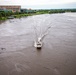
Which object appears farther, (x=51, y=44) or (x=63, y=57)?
(x=51, y=44)

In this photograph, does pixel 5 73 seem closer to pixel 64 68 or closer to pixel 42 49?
pixel 64 68

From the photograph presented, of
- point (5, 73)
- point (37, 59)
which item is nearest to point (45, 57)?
point (37, 59)

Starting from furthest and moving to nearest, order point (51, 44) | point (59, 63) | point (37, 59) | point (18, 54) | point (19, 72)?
1. point (51, 44)
2. point (18, 54)
3. point (37, 59)
4. point (59, 63)
5. point (19, 72)

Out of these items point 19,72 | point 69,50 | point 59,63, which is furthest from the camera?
point 69,50

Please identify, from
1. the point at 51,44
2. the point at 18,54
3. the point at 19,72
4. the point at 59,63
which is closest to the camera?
the point at 19,72

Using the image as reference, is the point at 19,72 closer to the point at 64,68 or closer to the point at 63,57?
the point at 64,68

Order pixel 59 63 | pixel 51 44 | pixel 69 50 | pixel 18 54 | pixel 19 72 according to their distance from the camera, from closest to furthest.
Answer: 1. pixel 19 72
2. pixel 59 63
3. pixel 18 54
4. pixel 69 50
5. pixel 51 44

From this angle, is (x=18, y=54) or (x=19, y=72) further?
(x=18, y=54)

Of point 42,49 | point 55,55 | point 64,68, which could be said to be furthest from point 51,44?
point 64,68

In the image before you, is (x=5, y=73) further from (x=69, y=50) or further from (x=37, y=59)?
(x=69, y=50)
